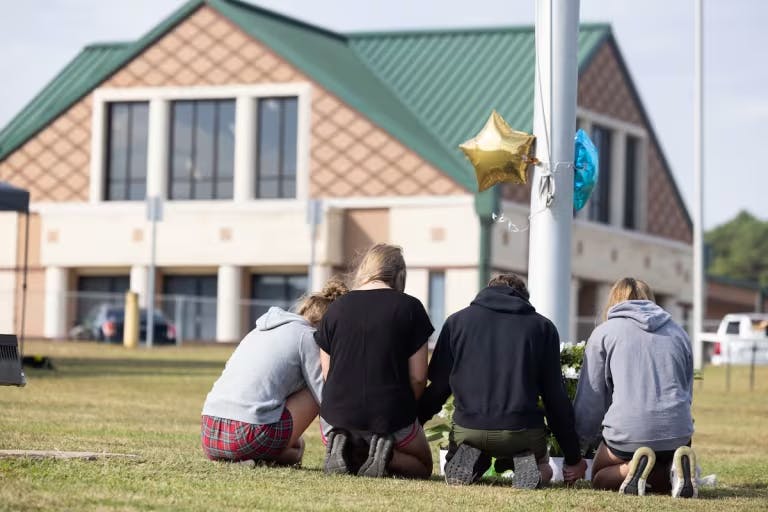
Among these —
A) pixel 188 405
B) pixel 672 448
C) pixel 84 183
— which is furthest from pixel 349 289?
pixel 84 183

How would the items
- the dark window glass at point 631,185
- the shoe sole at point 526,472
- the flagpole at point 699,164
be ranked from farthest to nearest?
the dark window glass at point 631,185
the flagpole at point 699,164
the shoe sole at point 526,472

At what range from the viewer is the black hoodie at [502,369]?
9.86 m

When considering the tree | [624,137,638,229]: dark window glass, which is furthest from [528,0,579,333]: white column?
the tree

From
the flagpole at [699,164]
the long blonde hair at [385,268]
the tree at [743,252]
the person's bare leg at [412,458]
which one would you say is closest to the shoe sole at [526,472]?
the person's bare leg at [412,458]

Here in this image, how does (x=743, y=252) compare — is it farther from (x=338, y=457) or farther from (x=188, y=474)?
(x=188, y=474)

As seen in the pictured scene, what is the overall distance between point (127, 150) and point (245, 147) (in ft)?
13.6

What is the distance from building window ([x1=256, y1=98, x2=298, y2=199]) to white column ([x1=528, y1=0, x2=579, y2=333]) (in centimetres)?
3548

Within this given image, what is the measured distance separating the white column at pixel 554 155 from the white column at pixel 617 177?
130ft

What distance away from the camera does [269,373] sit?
10.3 meters

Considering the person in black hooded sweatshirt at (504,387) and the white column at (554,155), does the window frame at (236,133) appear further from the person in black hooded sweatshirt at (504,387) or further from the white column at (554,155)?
the person in black hooded sweatshirt at (504,387)

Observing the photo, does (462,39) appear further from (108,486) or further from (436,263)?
(108,486)

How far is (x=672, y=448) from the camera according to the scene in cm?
1009

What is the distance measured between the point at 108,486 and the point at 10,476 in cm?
59

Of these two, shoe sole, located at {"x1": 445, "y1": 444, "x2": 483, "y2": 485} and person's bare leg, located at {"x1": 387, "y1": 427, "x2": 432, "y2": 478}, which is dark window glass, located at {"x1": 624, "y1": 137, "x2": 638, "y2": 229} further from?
shoe sole, located at {"x1": 445, "y1": 444, "x2": 483, "y2": 485}
